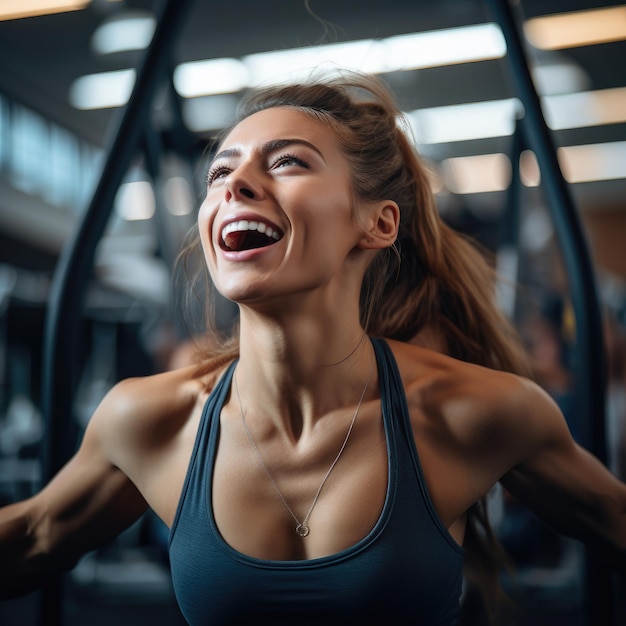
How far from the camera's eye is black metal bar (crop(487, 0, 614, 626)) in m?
1.14

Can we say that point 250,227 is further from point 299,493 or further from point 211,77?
point 211,77

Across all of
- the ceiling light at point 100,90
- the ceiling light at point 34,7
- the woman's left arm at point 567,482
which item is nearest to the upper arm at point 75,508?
the woman's left arm at point 567,482

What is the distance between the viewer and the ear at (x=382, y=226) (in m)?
0.98

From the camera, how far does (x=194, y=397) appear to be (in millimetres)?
1029

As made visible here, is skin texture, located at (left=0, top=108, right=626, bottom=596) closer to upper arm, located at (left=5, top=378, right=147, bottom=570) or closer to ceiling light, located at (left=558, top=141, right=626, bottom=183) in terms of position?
upper arm, located at (left=5, top=378, right=147, bottom=570)

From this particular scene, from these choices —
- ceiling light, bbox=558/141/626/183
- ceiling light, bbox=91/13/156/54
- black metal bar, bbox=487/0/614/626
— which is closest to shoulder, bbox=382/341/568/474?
Answer: black metal bar, bbox=487/0/614/626

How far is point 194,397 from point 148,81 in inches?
23.1

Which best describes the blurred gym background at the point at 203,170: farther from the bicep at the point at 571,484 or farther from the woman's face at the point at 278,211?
the woman's face at the point at 278,211

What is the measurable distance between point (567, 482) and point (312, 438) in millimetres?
358

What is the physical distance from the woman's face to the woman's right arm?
12.8 inches

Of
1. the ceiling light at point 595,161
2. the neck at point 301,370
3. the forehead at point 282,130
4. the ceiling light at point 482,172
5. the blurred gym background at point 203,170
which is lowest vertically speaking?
the neck at point 301,370

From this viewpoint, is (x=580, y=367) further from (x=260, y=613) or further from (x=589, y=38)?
Result: (x=589, y=38)

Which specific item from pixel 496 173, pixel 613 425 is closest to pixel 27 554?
pixel 613 425

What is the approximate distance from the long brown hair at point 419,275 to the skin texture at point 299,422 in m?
0.10
